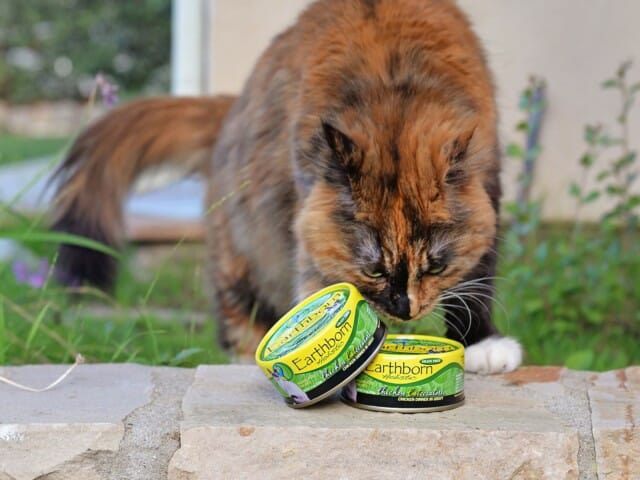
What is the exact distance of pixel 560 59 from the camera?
14.0 feet

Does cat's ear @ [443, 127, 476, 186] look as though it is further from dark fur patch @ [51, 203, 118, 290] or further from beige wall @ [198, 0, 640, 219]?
beige wall @ [198, 0, 640, 219]

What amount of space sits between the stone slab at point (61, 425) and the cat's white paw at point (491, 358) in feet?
2.39

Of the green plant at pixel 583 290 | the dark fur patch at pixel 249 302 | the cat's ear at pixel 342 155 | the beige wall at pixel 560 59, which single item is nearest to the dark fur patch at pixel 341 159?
the cat's ear at pixel 342 155

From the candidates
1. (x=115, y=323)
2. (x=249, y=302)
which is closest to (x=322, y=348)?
(x=249, y=302)

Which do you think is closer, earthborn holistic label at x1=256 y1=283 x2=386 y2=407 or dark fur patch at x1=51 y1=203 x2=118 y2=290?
earthborn holistic label at x1=256 y1=283 x2=386 y2=407

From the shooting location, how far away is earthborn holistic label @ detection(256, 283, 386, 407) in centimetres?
163

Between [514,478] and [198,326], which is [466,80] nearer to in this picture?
[514,478]

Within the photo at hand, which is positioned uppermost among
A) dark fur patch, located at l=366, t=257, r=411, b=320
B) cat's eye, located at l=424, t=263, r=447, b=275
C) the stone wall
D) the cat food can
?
cat's eye, located at l=424, t=263, r=447, b=275

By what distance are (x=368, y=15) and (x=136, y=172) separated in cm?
110

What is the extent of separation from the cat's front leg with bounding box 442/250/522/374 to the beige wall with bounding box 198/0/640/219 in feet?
6.35

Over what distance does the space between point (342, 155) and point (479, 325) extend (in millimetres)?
617

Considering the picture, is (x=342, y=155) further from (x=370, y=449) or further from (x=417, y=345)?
(x=370, y=449)

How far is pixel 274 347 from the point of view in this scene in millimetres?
1689

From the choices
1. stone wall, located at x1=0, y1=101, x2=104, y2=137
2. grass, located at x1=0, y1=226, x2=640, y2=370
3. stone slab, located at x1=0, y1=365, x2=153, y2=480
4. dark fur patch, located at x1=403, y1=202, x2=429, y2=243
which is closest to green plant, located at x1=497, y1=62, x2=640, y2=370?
grass, located at x1=0, y1=226, x2=640, y2=370
